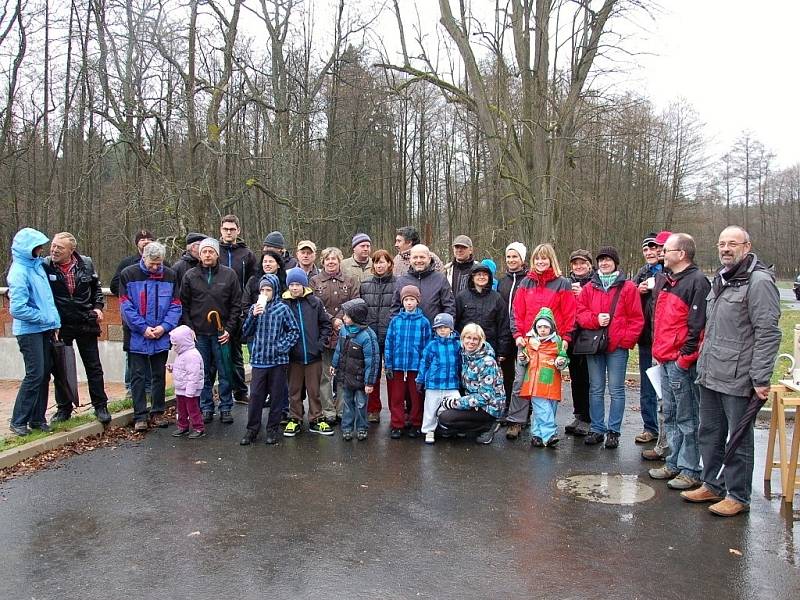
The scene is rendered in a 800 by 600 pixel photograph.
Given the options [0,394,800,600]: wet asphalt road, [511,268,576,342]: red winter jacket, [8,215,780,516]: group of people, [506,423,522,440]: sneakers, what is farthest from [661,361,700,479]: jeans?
[506,423,522,440]: sneakers

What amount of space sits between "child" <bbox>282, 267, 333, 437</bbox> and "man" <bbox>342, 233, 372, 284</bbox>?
0.95 metres

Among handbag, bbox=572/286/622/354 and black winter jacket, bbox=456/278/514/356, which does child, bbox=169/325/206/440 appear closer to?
black winter jacket, bbox=456/278/514/356

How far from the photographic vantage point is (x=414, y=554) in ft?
13.3

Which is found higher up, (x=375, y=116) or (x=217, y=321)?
(x=375, y=116)

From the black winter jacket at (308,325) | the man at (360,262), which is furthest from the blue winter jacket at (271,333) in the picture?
the man at (360,262)

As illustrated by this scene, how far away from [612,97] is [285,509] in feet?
47.9

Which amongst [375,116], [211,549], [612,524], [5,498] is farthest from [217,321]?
[375,116]

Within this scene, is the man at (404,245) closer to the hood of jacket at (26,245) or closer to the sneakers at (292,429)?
the sneakers at (292,429)

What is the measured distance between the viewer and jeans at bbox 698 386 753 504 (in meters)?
4.75

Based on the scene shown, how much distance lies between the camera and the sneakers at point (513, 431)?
22.2ft

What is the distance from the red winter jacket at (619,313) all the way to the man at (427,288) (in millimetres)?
1395

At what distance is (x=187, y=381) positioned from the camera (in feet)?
21.8

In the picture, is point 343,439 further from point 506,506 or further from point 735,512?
point 735,512

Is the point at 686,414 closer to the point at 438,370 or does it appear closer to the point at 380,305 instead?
the point at 438,370
